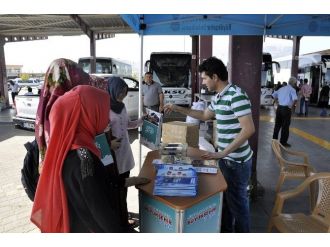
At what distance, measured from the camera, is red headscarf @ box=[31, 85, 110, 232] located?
5.71ft

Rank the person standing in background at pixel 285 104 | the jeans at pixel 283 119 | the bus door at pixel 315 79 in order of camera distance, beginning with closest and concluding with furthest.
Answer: the person standing in background at pixel 285 104
the jeans at pixel 283 119
the bus door at pixel 315 79

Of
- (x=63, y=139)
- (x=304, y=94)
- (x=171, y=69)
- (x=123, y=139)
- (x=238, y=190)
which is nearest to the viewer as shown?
(x=63, y=139)

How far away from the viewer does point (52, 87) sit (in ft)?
7.22

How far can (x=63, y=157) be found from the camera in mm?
1733

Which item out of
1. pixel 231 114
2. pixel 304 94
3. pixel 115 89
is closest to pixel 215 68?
pixel 231 114

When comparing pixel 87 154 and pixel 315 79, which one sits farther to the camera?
pixel 315 79

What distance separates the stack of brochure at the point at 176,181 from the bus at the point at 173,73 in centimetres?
1305

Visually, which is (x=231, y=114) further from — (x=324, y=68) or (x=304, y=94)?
(x=324, y=68)

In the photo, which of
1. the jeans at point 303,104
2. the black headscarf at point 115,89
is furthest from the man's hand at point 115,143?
the jeans at point 303,104

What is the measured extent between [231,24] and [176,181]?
2897 millimetres

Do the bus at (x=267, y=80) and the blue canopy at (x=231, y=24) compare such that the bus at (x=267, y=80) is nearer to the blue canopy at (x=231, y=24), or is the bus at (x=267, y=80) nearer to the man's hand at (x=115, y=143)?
the blue canopy at (x=231, y=24)

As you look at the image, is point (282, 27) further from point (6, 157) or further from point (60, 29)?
point (60, 29)

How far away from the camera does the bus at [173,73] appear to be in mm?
15420
